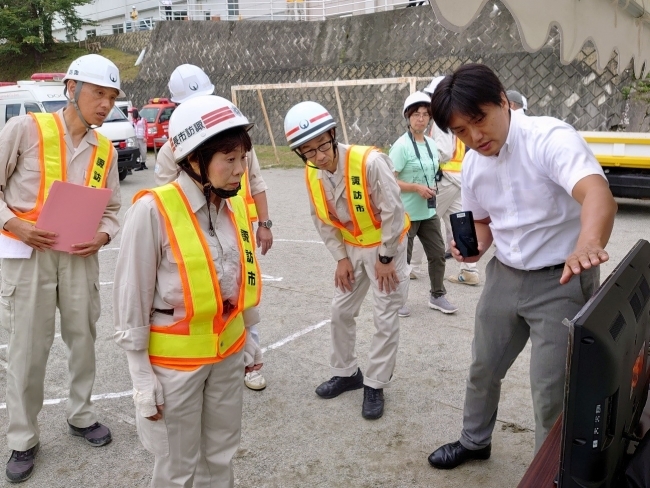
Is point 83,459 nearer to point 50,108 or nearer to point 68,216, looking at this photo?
point 68,216

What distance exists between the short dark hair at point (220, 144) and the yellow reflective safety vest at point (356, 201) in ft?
4.71

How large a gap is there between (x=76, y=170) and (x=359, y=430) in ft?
7.05

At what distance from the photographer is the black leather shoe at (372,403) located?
3.69m

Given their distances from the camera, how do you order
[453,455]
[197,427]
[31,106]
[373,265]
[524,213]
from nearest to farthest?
[197,427]
[524,213]
[453,455]
[373,265]
[31,106]

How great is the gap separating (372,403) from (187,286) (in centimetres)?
197

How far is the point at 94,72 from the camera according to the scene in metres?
3.02

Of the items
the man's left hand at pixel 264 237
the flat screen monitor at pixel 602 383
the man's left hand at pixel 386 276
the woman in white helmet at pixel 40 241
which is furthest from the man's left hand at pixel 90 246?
the flat screen monitor at pixel 602 383

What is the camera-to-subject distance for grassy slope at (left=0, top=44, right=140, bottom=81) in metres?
31.8

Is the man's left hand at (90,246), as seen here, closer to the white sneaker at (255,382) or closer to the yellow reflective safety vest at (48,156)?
the yellow reflective safety vest at (48,156)

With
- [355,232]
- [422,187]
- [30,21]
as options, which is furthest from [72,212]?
[30,21]

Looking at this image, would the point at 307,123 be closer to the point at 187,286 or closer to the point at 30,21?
the point at 187,286

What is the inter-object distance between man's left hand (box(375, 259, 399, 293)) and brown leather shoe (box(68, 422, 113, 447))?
1784 millimetres

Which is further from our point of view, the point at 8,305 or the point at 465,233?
the point at 8,305

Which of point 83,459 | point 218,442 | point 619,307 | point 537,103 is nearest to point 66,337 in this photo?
point 83,459
